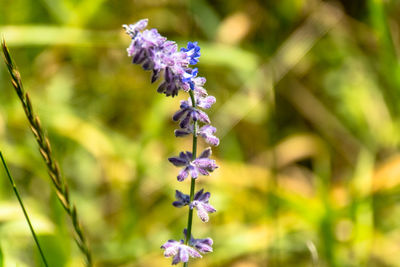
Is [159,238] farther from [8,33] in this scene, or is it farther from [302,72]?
[302,72]

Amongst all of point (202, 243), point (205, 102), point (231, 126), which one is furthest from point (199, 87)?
point (231, 126)

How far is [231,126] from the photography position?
398 cm

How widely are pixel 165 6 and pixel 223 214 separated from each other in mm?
2044

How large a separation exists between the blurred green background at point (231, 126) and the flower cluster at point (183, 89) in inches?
59.0

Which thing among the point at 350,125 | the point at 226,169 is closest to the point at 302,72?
the point at 350,125

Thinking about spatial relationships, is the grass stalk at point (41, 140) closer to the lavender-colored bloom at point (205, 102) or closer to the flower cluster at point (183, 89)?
the flower cluster at point (183, 89)

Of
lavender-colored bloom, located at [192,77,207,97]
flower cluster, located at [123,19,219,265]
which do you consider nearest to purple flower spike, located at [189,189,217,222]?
flower cluster, located at [123,19,219,265]

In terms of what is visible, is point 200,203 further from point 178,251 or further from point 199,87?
point 199,87

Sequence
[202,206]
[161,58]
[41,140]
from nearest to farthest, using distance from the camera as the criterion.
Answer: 1. [161,58]
2. [202,206]
3. [41,140]

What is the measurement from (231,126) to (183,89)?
2.86 meters

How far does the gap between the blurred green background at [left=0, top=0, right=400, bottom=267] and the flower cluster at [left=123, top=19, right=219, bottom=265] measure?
150cm

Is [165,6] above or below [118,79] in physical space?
above

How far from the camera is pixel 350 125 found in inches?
172

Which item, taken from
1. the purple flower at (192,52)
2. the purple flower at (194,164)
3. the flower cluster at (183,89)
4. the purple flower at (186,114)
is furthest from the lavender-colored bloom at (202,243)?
the purple flower at (192,52)
